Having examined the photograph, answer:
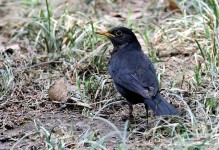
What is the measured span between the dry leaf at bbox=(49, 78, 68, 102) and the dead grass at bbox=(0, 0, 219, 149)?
0.07 feet

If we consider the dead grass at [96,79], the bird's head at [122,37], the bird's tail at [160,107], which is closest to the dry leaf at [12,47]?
the dead grass at [96,79]

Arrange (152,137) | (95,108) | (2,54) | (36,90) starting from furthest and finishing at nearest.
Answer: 1. (2,54)
2. (36,90)
3. (95,108)
4. (152,137)

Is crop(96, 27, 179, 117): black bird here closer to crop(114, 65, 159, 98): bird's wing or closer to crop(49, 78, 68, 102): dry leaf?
crop(114, 65, 159, 98): bird's wing

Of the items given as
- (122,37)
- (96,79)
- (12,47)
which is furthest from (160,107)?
(12,47)

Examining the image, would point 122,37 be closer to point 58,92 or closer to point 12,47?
point 58,92

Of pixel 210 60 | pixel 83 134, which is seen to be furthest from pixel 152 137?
pixel 210 60

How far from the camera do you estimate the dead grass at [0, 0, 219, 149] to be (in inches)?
206

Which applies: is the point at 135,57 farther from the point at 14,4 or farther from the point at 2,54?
the point at 14,4

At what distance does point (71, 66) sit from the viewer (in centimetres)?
703

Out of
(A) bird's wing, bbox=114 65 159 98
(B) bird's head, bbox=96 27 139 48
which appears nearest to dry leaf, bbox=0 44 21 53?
(B) bird's head, bbox=96 27 139 48

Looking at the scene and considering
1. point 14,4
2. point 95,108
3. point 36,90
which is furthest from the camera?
point 14,4

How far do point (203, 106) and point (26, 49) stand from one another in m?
2.93

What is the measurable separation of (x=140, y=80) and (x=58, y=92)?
3.38ft

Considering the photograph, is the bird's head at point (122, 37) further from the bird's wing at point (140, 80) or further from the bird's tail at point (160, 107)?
the bird's tail at point (160, 107)
